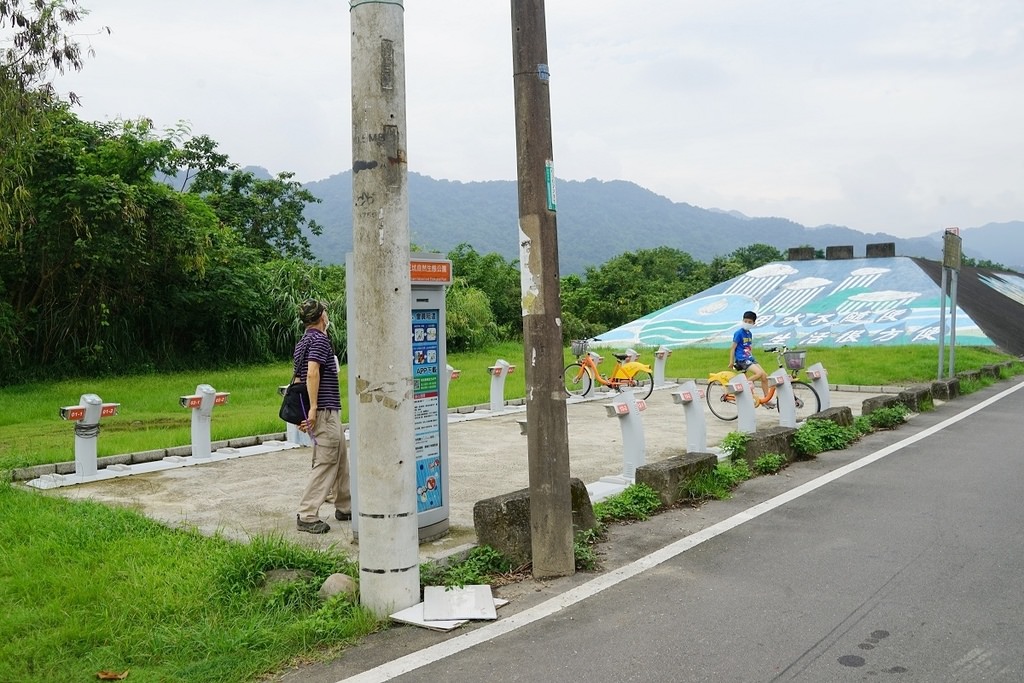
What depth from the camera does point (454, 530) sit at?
6.81 meters

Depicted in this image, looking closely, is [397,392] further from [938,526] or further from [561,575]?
[938,526]

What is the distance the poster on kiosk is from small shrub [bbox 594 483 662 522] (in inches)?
49.4

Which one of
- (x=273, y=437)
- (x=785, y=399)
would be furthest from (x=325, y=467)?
(x=785, y=399)

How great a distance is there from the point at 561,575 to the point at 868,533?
254 centimetres

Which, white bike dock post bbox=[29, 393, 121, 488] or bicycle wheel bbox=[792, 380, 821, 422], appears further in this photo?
bicycle wheel bbox=[792, 380, 821, 422]

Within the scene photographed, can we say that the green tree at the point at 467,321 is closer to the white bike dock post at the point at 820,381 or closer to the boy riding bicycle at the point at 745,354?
the boy riding bicycle at the point at 745,354

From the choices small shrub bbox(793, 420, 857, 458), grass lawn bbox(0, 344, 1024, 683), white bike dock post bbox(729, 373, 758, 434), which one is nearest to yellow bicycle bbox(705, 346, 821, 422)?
small shrub bbox(793, 420, 857, 458)

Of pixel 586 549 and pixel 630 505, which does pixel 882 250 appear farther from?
pixel 586 549

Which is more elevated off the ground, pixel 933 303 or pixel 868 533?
pixel 933 303

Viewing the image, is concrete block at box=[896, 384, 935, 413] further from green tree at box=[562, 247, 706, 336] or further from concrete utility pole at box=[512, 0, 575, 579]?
green tree at box=[562, 247, 706, 336]

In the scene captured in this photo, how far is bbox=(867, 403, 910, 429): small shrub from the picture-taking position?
11953 millimetres

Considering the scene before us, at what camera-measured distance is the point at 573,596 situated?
5148 millimetres

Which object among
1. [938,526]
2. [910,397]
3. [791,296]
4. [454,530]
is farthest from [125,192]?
[791,296]

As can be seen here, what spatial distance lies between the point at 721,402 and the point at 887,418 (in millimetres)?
2465
